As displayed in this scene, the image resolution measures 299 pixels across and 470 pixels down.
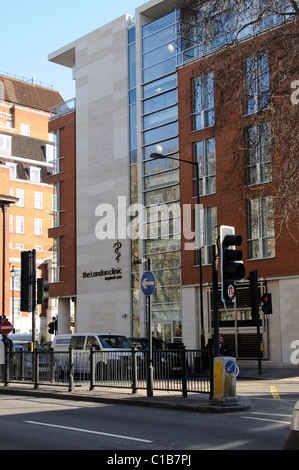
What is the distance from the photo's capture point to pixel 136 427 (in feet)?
37.7

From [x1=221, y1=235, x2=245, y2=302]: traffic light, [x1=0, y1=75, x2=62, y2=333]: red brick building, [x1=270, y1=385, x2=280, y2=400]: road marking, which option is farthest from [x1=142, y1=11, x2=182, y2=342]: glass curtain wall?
[x1=0, y1=75, x2=62, y2=333]: red brick building

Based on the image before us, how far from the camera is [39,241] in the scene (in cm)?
8694

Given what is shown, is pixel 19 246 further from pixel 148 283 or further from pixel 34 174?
pixel 148 283

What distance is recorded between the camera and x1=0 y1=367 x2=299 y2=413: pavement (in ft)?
46.1

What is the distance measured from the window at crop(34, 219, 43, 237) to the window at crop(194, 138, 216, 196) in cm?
5309

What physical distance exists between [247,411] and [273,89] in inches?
294

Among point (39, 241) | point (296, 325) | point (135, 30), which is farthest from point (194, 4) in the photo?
point (39, 241)

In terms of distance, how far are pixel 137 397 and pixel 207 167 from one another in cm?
2215

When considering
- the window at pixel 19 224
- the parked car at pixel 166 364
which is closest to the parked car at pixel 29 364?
the parked car at pixel 166 364

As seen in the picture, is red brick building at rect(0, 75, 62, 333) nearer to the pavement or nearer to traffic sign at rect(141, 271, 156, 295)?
the pavement

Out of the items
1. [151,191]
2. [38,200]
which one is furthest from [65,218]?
[38,200]

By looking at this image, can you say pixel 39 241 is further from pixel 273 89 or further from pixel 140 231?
pixel 273 89
